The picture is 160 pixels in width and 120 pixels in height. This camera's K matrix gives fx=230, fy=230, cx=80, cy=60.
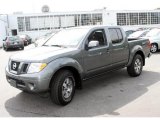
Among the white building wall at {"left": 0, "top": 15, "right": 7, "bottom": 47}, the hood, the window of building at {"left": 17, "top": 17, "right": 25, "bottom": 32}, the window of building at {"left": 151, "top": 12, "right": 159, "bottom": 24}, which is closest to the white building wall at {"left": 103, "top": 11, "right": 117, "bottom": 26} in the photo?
the window of building at {"left": 151, "top": 12, "right": 159, "bottom": 24}

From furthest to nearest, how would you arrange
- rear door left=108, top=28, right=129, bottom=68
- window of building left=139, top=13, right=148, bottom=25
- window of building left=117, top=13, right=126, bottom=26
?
window of building left=139, top=13, right=148, bottom=25
window of building left=117, top=13, right=126, bottom=26
rear door left=108, top=28, right=129, bottom=68

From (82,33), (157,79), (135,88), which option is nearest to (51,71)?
(82,33)

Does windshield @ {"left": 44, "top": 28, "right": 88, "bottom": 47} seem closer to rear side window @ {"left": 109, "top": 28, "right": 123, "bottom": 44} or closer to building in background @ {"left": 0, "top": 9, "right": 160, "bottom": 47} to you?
rear side window @ {"left": 109, "top": 28, "right": 123, "bottom": 44}

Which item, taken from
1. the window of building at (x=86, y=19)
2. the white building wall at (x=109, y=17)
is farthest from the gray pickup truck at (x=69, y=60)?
the white building wall at (x=109, y=17)

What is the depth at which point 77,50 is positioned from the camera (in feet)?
18.1

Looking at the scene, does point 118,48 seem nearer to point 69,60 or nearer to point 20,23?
point 69,60

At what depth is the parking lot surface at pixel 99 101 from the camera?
472cm

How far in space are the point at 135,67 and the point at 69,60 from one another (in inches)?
123

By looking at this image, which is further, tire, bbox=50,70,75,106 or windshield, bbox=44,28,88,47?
windshield, bbox=44,28,88,47

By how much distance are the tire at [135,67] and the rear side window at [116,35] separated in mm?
969

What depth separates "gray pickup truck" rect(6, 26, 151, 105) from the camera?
15.9 ft

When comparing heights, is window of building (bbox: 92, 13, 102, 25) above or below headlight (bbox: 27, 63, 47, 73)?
above

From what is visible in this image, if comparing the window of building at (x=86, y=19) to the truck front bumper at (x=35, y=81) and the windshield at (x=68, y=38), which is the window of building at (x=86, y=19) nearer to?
the windshield at (x=68, y=38)

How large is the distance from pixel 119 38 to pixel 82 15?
3330 cm
